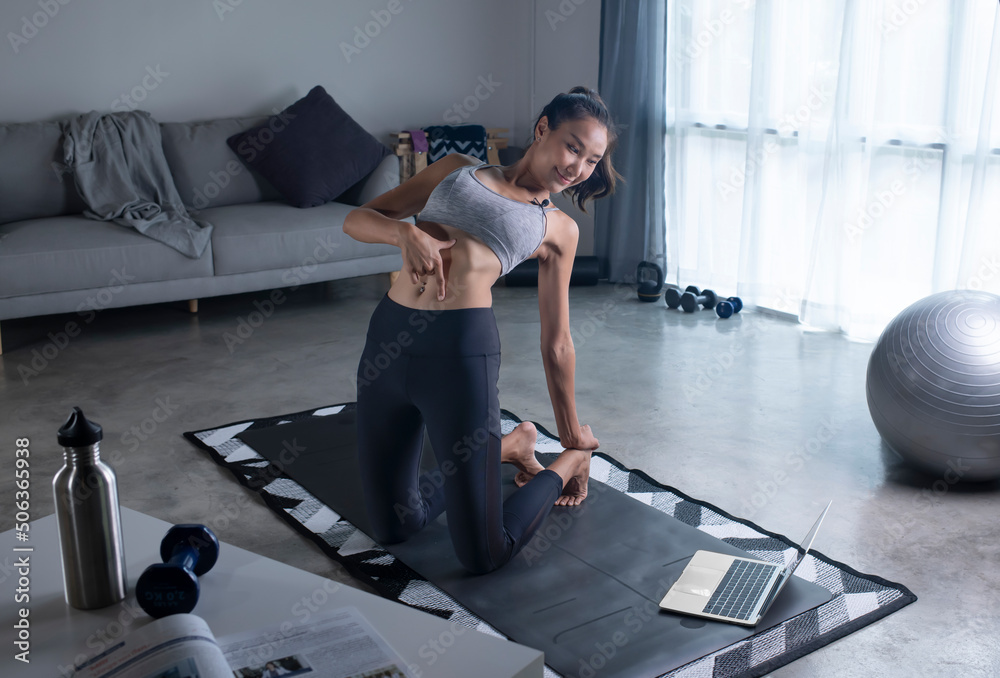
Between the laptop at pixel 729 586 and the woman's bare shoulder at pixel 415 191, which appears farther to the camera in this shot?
the woman's bare shoulder at pixel 415 191

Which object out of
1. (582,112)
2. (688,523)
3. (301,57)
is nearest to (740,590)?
(688,523)

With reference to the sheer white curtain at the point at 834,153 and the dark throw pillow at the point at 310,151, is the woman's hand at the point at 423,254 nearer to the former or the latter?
the sheer white curtain at the point at 834,153

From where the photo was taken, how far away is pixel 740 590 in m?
2.03

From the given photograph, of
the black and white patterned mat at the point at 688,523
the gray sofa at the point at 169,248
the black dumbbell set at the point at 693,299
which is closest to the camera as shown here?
the black and white patterned mat at the point at 688,523

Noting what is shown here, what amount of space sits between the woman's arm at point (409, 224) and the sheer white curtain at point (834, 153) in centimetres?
231

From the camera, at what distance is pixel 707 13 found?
4484 mm

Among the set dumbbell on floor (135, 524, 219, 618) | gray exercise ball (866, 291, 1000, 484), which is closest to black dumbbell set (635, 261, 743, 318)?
gray exercise ball (866, 291, 1000, 484)

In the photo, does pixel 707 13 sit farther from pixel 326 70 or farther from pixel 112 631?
pixel 112 631

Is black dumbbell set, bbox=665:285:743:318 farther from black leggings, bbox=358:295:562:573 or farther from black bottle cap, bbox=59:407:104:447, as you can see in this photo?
black bottle cap, bbox=59:407:104:447

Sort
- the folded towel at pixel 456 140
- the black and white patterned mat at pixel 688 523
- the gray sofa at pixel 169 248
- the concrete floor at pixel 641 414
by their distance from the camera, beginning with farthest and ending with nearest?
the folded towel at pixel 456 140, the gray sofa at pixel 169 248, the concrete floor at pixel 641 414, the black and white patterned mat at pixel 688 523

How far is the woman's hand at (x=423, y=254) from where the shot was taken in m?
1.87

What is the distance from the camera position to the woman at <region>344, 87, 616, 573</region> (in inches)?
76.5

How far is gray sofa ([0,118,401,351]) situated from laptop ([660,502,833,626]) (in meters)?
2.77

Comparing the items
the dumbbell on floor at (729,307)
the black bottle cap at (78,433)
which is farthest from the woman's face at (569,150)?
the dumbbell on floor at (729,307)
